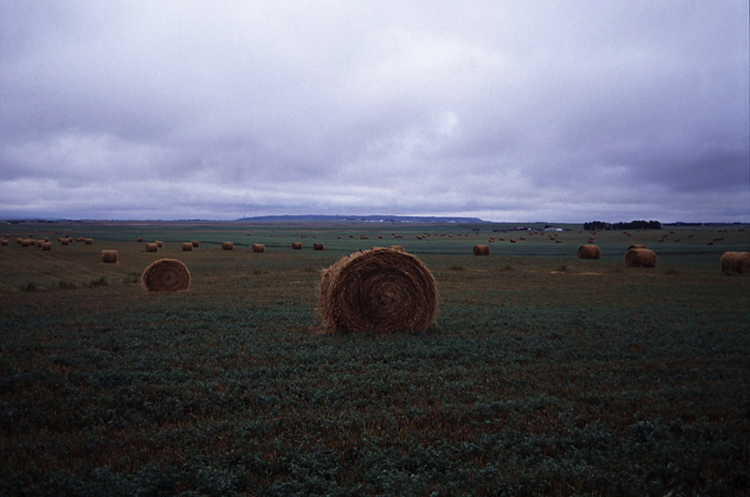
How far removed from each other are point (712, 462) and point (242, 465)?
5243mm

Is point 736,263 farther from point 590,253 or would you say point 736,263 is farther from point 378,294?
point 378,294

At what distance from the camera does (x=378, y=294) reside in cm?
1333

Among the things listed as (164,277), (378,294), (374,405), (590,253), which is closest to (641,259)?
(590,253)

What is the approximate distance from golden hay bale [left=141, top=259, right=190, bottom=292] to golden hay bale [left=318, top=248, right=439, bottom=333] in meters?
11.0

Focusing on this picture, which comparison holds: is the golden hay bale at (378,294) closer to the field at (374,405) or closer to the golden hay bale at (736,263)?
the field at (374,405)

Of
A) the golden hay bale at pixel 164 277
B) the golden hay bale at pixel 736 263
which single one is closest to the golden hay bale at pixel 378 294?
the golden hay bale at pixel 164 277

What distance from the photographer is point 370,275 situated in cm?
1357

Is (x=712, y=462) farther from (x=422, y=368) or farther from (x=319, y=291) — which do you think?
(x=319, y=291)

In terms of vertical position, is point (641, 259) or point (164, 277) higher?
point (641, 259)

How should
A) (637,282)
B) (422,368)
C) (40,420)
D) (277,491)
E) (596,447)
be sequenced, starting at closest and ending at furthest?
(277,491)
(596,447)
(40,420)
(422,368)
(637,282)

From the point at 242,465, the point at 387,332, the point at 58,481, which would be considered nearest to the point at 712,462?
the point at 242,465

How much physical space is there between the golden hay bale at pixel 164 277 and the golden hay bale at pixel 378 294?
11041 millimetres

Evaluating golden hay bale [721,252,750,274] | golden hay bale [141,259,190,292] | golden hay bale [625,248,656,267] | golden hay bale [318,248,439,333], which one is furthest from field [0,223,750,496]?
golden hay bale [625,248,656,267]

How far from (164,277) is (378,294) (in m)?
12.6
